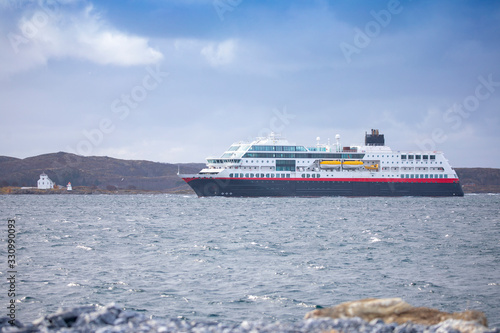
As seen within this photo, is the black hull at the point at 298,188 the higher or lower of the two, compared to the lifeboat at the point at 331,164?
lower

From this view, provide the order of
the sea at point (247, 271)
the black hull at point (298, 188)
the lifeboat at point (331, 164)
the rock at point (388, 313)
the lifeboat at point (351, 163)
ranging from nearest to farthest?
the rock at point (388, 313), the sea at point (247, 271), the black hull at point (298, 188), the lifeboat at point (331, 164), the lifeboat at point (351, 163)

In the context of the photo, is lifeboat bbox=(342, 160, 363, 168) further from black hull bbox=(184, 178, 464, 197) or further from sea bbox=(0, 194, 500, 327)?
sea bbox=(0, 194, 500, 327)

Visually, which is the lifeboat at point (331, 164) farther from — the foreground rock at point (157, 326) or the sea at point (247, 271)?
the foreground rock at point (157, 326)

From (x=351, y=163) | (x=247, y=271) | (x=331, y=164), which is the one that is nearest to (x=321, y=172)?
(x=331, y=164)

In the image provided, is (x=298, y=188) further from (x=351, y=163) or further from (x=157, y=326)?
(x=157, y=326)

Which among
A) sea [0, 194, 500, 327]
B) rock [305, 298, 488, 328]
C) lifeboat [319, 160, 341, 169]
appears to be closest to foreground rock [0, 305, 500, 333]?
rock [305, 298, 488, 328]

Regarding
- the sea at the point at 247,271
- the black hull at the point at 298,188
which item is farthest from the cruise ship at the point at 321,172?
the sea at the point at 247,271

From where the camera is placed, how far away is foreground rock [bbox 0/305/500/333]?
A: 9820 millimetres

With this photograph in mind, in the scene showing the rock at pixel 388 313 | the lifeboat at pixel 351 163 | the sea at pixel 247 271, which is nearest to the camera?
the rock at pixel 388 313

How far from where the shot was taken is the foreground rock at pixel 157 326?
9.82 metres

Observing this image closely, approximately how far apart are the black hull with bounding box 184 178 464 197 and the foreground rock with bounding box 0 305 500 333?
7900cm

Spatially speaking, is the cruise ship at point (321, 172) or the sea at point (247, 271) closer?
the sea at point (247, 271)

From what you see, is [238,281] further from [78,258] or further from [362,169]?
[362,169]

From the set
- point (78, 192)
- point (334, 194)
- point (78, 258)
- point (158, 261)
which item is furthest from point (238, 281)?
point (78, 192)
